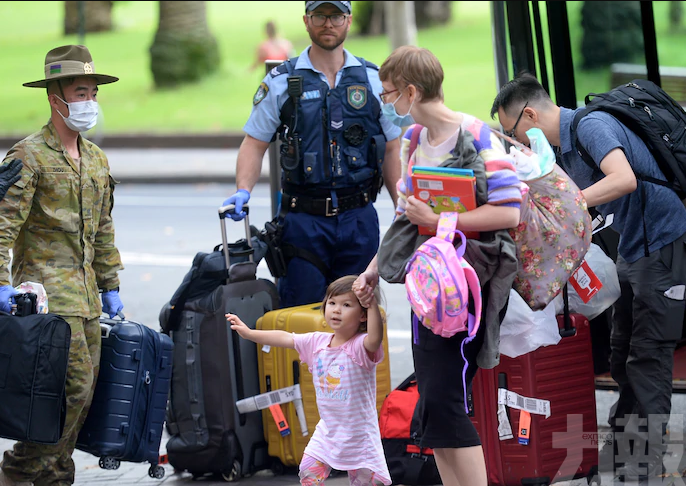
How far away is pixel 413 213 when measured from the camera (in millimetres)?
3646

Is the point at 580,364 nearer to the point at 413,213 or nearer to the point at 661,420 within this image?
the point at 661,420

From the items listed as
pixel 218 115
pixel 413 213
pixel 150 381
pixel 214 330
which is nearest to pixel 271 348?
Result: pixel 214 330

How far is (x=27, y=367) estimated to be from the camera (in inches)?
161

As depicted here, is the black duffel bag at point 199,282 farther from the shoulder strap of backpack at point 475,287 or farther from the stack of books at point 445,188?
the shoulder strap of backpack at point 475,287

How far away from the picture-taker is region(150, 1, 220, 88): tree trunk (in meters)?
24.3

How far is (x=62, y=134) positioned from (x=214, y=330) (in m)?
1.17

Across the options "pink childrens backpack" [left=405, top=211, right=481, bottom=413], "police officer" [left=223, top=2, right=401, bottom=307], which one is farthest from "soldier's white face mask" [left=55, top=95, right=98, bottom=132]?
"pink childrens backpack" [left=405, top=211, right=481, bottom=413]

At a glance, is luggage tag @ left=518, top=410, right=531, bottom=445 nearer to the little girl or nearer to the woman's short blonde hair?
the little girl

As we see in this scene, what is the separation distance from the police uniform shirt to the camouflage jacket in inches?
42.5

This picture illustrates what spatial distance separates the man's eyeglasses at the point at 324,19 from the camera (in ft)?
17.1

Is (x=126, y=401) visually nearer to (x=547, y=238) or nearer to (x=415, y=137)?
(x=415, y=137)

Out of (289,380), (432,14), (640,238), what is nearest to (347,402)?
(289,380)

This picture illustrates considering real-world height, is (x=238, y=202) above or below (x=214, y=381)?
above

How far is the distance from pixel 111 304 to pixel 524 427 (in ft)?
6.32
